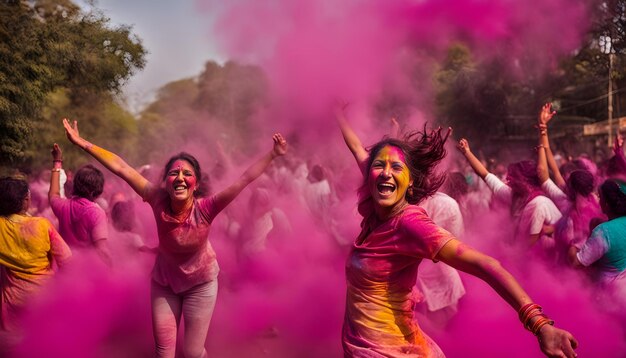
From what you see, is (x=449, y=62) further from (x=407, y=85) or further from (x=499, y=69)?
(x=407, y=85)

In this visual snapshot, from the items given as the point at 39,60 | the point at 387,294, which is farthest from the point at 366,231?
the point at 39,60

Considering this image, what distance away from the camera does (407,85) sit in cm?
848

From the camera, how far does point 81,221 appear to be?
5.55 meters

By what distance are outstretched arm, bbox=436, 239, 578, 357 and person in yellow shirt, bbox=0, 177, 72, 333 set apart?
3173 mm

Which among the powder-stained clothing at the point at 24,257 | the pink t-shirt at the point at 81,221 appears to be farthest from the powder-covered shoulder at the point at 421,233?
the pink t-shirt at the point at 81,221

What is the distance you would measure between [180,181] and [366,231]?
1.62m

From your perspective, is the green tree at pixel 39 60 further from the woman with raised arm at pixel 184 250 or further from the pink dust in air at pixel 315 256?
the woman with raised arm at pixel 184 250

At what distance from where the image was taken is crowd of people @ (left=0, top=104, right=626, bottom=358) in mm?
3111

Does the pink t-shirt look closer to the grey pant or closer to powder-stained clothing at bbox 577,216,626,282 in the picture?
the grey pant

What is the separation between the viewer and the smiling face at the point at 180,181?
14.5 feet

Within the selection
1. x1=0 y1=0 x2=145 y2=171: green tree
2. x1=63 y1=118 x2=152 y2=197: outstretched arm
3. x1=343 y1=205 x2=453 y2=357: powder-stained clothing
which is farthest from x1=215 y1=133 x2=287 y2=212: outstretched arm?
x1=0 y1=0 x2=145 y2=171: green tree

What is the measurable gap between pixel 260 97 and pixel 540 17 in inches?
230

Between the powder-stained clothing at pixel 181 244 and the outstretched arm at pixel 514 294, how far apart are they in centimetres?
210

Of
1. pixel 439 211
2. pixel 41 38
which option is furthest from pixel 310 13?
pixel 41 38
